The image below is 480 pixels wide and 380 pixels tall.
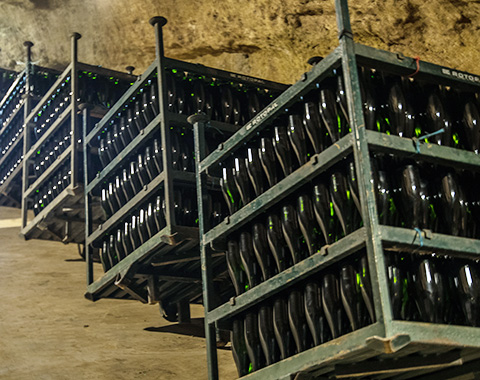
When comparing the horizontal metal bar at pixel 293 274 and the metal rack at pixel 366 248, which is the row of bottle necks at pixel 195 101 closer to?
the metal rack at pixel 366 248

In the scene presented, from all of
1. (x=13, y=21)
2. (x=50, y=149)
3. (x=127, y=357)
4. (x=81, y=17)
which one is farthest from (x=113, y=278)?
(x=13, y=21)

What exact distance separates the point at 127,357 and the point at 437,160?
3.71 meters

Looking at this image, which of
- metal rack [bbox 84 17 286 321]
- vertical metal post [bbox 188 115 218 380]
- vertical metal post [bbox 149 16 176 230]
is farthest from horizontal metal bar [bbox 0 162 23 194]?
vertical metal post [bbox 188 115 218 380]

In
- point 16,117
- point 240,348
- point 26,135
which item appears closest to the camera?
point 240,348

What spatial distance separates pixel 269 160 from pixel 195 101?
2.10 meters

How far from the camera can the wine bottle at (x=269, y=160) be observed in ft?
17.5

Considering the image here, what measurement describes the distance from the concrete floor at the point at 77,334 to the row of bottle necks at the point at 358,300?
1.83 meters

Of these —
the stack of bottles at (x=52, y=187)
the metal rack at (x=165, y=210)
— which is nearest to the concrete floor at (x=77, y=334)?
the metal rack at (x=165, y=210)

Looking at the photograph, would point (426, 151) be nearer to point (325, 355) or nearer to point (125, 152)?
point (325, 355)

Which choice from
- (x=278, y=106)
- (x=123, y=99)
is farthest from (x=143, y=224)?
(x=278, y=106)

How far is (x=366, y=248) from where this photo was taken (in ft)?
14.5

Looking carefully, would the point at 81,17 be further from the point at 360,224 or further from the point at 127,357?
the point at 360,224

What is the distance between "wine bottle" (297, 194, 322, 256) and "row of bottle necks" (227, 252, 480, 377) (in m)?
0.19

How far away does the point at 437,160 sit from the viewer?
15.5ft
